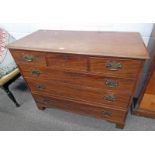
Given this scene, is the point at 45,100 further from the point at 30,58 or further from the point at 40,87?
the point at 30,58

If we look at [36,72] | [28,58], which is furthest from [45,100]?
[28,58]

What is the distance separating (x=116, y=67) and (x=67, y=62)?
0.39 m

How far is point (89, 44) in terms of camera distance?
1.17m

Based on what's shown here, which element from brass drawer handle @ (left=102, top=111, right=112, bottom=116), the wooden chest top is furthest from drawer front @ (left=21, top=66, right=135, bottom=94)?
brass drawer handle @ (left=102, top=111, right=112, bottom=116)

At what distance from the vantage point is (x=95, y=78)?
1214 mm

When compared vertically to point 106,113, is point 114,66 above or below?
above

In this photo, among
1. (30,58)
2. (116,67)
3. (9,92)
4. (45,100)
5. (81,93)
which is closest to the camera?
(116,67)

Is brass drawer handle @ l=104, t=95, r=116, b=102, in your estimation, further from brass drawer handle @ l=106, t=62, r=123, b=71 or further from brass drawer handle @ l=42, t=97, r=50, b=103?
brass drawer handle @ l=42, t=97, r=50, b=103

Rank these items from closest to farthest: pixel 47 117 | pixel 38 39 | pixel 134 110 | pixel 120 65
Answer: pixel 120 65
pixel 38 39
pixel 134 110
pixel 47 117

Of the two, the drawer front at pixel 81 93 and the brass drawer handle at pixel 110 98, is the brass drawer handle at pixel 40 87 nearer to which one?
the drawer front at pixel 81 93

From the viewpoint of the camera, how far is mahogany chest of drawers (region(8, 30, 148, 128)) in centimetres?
106
